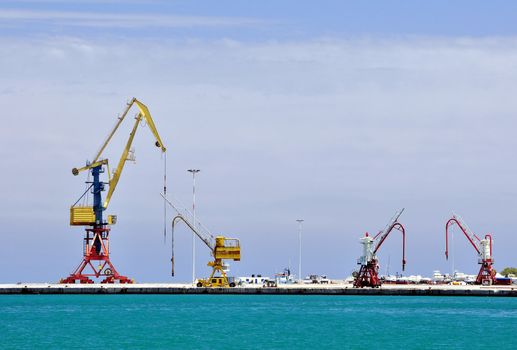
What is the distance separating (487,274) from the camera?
639 feet

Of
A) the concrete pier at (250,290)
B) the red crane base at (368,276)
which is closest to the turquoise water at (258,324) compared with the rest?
the concrete pier at (250,290)

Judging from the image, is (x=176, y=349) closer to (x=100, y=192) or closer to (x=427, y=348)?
(x=427, y=348)

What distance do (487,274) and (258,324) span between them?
313 ft

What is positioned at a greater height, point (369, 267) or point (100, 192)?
point (100, 192)

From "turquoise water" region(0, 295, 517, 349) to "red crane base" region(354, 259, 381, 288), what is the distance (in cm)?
1451

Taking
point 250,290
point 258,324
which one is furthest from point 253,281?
point 258,324

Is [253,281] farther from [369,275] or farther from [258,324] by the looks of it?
[258,324]

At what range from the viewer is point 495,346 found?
88.5 meters

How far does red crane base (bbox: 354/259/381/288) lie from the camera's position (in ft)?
562

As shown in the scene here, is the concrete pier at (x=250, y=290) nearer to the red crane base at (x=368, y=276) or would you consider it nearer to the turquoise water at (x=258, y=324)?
the red crane base at (x=368, y=276)


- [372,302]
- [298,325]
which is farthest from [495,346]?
[372,302]

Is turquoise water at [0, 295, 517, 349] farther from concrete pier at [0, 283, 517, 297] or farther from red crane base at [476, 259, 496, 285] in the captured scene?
red crane base at [476, 259, 496, 285]

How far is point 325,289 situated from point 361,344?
8375 cm

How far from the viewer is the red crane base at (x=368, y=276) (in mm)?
171250
